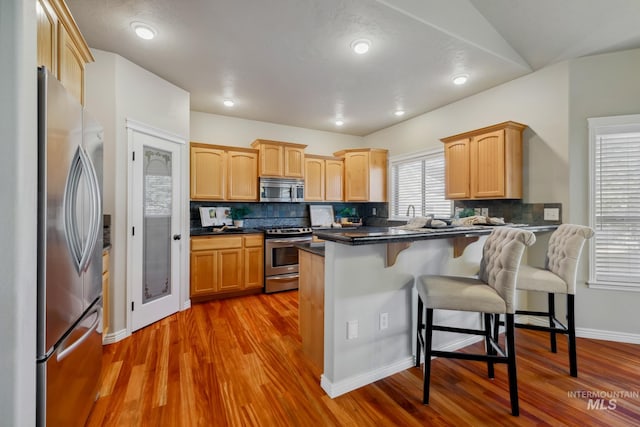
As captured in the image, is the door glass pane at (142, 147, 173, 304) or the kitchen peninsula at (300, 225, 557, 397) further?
the door glass pane at (142, 147, 173, 304)

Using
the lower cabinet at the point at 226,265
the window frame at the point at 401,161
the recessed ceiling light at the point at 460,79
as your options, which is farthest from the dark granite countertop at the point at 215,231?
the recessed ceiling light at the point at 460,79

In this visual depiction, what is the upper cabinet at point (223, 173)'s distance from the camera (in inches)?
156

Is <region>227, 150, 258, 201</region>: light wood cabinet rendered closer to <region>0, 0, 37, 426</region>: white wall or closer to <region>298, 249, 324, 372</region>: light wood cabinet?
<region>298, 249, 324, 372</region>: light wood cabinet

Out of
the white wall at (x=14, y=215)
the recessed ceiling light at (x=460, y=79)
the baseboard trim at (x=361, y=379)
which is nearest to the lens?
the white wall at (x=14, y=215)

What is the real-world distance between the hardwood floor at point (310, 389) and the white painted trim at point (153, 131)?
2.06 meters

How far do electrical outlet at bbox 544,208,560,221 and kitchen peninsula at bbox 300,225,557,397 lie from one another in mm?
1241

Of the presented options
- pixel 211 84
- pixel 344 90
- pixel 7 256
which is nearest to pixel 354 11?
pixel 344 90

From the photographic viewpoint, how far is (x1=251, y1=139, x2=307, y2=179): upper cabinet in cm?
436

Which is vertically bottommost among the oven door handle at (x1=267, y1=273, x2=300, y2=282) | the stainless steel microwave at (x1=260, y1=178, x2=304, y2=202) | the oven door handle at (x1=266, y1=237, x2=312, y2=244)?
the oven door handle at (x1=267, y1=273, x2=300, y2=282)

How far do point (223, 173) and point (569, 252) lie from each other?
158 inches

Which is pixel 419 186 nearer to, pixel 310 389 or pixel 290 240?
pixel 290 240

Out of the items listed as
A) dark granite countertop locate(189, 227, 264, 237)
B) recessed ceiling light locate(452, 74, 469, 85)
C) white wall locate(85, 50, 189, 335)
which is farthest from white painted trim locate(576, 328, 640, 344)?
white wall locate(85, 50, 189, 335)

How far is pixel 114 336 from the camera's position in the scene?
2588mm

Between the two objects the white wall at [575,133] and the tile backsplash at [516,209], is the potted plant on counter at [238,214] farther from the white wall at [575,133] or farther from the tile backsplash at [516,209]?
the white wall at [575,133]
